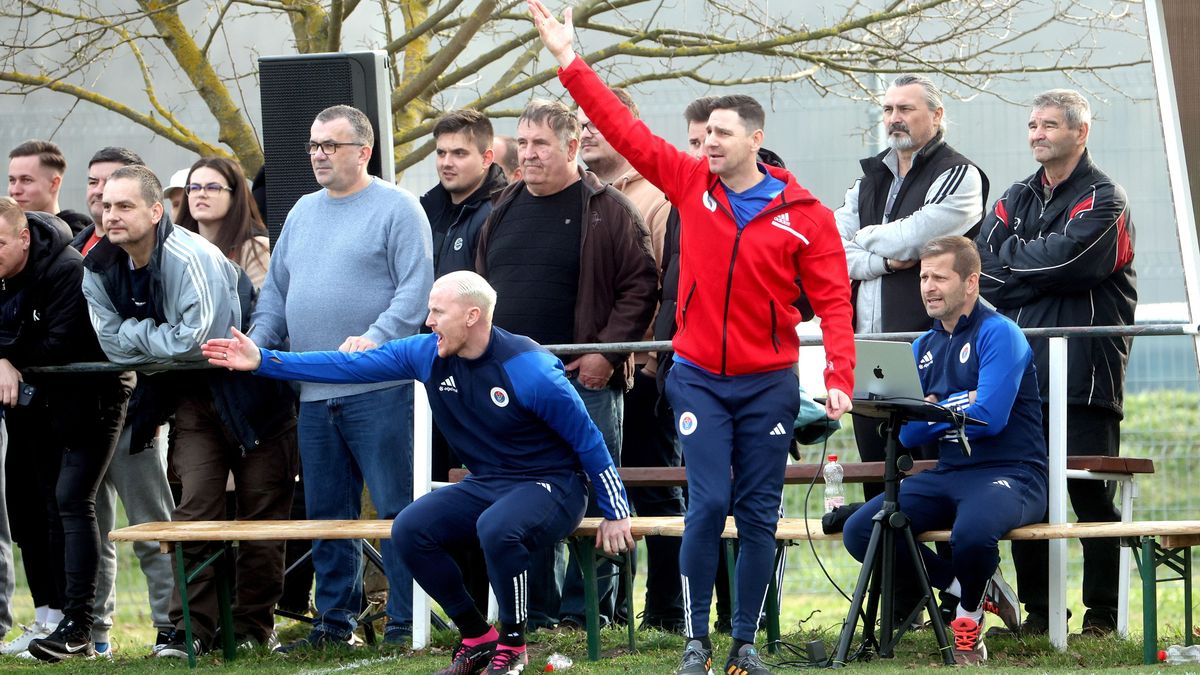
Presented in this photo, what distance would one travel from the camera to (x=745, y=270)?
5703mm

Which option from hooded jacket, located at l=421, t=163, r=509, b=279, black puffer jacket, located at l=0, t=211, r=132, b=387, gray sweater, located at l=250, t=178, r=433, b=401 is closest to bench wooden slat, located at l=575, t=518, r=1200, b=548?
gray sweater, located at l=250, t=178, r=433, b=401

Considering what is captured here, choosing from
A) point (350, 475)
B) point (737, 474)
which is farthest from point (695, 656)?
point (350, 475)

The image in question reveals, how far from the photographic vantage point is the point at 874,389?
6.11 meters

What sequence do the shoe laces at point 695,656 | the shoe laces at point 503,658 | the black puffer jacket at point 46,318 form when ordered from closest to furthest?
the shoe laces at point 695,656 < the shoe laces at point 503,658 < the black puffer jacket at point 46,318

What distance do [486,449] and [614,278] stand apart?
50.1 inches

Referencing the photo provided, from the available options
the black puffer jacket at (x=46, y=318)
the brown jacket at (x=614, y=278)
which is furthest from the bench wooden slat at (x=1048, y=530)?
the black puffer jacket at (x=46, y=318)

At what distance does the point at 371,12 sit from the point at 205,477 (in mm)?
4778

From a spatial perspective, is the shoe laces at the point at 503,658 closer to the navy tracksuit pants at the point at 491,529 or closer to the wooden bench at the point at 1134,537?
the navy tracksuit pants at the point at 491,529

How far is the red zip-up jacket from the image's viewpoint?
5688 millimetres

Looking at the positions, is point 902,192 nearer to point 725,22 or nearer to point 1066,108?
point 1066,108

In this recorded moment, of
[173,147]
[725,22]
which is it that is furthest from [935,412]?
[173,147]

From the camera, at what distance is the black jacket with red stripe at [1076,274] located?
6.65 metres

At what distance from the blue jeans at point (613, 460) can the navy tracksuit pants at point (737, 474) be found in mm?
1073

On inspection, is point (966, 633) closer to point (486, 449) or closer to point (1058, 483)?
point (1058, 483)
